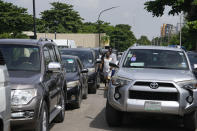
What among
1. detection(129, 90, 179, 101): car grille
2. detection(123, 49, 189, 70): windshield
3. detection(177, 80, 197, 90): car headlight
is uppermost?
detection(123, 49, 189, 70): windshield

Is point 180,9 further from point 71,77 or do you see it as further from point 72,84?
point 72,84

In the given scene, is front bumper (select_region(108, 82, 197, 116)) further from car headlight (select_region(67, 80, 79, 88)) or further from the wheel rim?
car headlight (select_region(67, 80, 79, 88))

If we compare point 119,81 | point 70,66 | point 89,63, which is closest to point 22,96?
point 119,81

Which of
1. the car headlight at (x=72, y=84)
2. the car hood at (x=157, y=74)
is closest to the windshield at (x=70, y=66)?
the car headlight at (x=72, y=84)

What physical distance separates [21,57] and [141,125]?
116 inches

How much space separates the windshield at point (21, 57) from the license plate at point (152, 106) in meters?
2.09

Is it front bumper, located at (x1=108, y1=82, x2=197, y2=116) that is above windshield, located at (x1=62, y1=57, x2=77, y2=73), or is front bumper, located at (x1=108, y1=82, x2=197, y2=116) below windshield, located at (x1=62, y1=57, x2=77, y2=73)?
below

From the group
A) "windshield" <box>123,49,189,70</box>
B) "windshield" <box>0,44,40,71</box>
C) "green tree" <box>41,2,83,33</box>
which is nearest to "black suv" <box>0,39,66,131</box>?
"windshield" <box>0,44,40,71</box>

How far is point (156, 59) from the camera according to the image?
32.3ft

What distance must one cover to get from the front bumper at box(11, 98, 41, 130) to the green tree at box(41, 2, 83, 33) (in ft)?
351

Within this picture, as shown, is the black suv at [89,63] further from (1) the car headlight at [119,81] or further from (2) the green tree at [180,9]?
(2) the green tree at [180,9]

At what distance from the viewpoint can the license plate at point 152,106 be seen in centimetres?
831

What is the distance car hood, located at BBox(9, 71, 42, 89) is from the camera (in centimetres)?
677

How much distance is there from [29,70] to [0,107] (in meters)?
2.93
